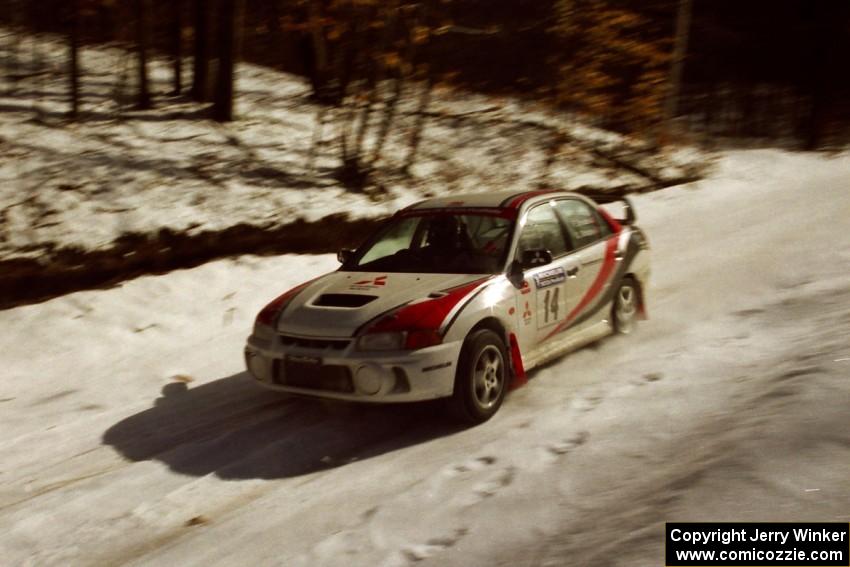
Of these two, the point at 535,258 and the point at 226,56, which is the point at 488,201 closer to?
the point at 535,258

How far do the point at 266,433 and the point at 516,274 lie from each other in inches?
85.5

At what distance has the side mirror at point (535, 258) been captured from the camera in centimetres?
671

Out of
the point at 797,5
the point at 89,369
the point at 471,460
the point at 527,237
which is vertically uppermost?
the point at 797,5

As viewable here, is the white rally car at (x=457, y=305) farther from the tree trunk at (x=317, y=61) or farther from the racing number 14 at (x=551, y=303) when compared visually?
the tree trunk at (x=317, y=61)

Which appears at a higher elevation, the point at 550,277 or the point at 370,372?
the point at 550,277

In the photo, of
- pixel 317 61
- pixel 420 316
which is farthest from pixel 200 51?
pixel 420 316

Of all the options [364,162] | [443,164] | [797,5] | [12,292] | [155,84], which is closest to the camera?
[12,292]

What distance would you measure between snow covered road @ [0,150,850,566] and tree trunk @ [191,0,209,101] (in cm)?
718

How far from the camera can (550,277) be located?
7.09 metres

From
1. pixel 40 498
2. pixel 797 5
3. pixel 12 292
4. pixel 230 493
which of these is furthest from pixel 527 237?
pixel 797 5

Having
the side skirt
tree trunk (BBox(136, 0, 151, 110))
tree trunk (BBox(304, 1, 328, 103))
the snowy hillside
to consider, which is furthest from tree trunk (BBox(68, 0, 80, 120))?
the side skirt

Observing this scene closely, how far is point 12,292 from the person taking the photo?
955 cm

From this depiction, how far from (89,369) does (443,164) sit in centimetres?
876

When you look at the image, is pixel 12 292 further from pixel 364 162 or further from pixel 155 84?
pixel 155 84
